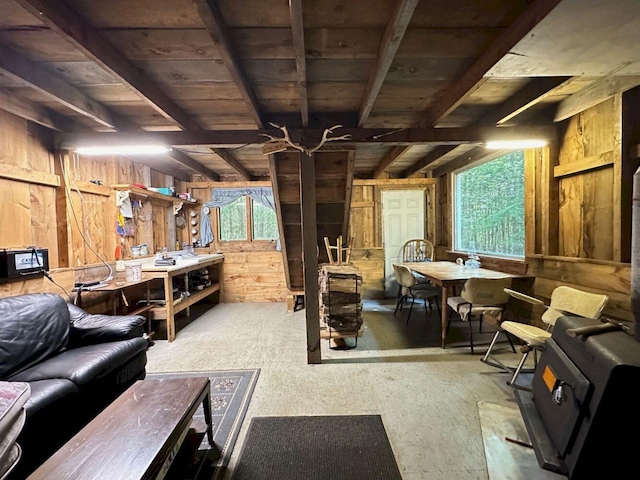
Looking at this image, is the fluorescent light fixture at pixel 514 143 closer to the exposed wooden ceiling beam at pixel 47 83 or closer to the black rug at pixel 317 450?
the black rug at pixel 317 450

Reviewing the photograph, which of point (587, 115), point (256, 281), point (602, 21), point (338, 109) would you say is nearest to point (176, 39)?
point (338, 109)

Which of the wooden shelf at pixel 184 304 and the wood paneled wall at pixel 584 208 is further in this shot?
the wooden shelf at pixel 184 304

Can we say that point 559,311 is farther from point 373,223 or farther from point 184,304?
point 184,304

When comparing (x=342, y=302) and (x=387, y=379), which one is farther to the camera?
(x=342, y=302)

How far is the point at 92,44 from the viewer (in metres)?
1.44

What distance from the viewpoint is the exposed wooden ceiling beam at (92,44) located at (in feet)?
4.00

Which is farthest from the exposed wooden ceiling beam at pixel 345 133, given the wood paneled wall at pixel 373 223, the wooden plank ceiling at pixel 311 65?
the wood paneled wall at pixel 373 223

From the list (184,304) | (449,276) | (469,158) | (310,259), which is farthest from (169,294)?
(469,158)

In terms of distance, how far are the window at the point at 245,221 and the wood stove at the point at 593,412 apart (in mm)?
4517

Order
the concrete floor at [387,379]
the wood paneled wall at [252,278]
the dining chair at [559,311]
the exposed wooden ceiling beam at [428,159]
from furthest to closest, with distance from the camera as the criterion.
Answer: the wood paneled wall at [252,278] < the exposed wooden ceiling beam at [428,159] < the dining chair at [559,311] < the concrete floor at [387,379]

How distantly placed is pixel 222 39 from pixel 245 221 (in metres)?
4.04

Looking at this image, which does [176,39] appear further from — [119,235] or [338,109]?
[119,235]

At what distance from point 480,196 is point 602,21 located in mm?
3072

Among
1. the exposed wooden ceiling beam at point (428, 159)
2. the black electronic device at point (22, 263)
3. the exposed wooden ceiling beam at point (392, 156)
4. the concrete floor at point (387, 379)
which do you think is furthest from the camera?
the exposed wooden ceiling beam at point (428, 159)
